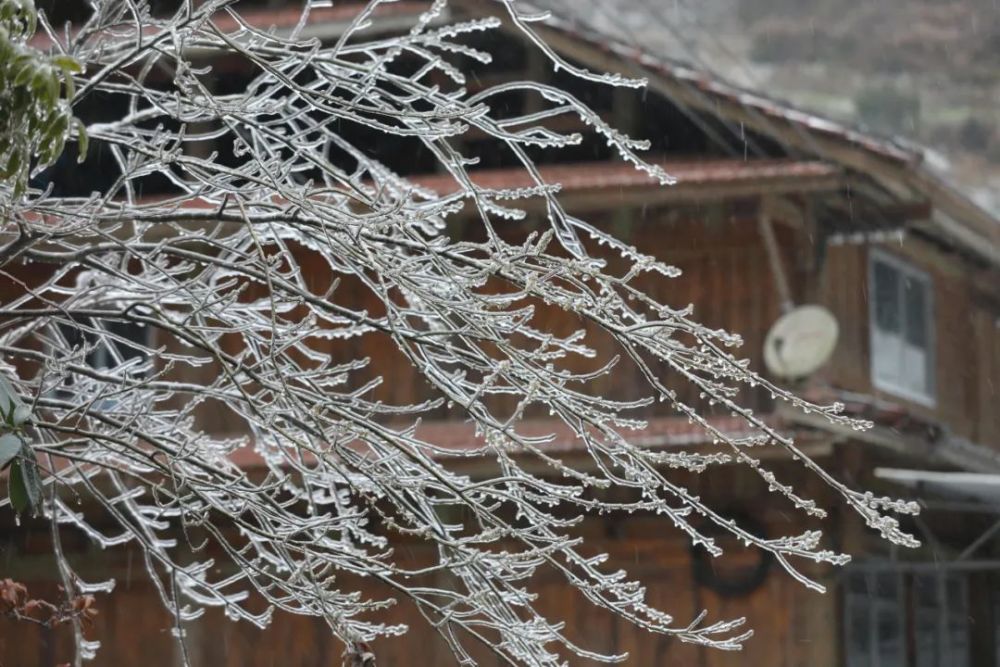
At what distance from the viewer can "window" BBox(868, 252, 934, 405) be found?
632 inches

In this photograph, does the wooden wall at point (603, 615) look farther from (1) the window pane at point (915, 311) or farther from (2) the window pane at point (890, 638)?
(1) the window pane at point (915, 311)

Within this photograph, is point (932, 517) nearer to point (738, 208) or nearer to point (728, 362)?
point (738, 208)

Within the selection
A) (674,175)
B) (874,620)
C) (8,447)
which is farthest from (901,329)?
(8,447)

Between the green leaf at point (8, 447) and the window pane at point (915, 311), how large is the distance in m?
13.0

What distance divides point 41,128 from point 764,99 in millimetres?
10055

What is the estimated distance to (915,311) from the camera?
1678 centimetres

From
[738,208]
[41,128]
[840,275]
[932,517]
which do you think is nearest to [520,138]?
[41,128]

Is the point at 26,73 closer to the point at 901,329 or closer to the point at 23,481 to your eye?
the point at 23,481

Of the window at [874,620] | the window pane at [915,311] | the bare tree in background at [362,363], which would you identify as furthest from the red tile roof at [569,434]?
the bare tree in background at [362,363]

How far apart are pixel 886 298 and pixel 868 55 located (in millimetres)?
47043

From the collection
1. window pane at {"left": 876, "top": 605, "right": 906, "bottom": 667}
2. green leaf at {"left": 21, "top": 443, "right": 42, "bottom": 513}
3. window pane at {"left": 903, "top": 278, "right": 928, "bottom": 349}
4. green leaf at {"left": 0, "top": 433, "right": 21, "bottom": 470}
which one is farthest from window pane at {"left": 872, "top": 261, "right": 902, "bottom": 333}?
green leaf at {"left": 0, "top": 433, "right": 21, "bottom": 470}

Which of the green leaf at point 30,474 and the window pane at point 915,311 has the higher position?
the window pane at point 915,311

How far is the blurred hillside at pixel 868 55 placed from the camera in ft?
188

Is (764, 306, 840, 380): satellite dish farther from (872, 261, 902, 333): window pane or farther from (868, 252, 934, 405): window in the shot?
(872, 261, 902, 333): window pane
